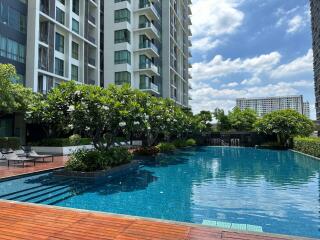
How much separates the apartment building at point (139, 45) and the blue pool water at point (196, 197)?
2806cm

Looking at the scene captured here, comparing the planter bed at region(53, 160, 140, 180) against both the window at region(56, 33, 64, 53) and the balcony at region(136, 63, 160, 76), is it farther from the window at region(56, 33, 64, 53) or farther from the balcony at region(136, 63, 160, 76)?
the balcony at region(136, 63, 160, 76)

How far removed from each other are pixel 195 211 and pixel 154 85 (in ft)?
117

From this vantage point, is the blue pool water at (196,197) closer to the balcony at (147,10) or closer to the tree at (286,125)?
the tree at (286,125)

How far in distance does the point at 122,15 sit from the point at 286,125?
1038 inches

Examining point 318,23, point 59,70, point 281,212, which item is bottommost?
point 281,212

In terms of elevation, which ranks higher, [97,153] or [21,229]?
[97,153]

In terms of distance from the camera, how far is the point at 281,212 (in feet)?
27.4

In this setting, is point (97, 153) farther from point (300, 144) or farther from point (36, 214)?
point (300, 144)

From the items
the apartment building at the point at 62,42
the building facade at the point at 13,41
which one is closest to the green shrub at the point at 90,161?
the building facade at the point at 13,41

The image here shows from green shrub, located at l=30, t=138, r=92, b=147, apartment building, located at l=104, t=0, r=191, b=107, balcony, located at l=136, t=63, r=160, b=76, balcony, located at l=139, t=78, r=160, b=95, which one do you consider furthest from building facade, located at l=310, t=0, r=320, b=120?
green shrub, located at l=30, t=138, r=92, b=147

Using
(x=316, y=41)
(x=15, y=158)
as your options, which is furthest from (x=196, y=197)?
(x=316, y=41)

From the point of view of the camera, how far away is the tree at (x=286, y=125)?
112 feet

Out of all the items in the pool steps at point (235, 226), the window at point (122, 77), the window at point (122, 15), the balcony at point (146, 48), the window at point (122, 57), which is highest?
the window at point (122, 15)

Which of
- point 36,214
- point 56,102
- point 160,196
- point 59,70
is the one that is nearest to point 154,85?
point 59,70
